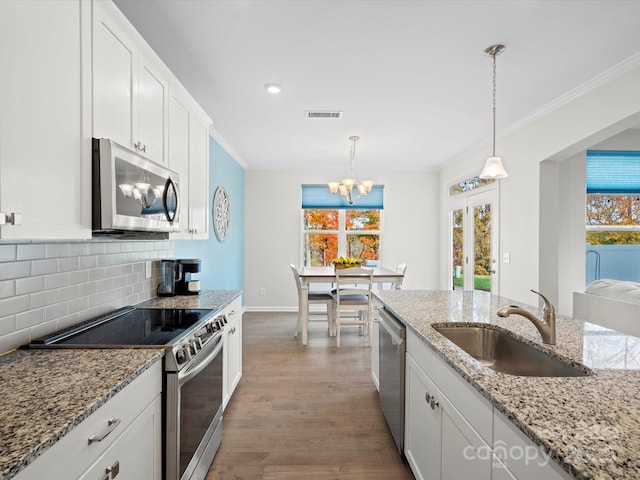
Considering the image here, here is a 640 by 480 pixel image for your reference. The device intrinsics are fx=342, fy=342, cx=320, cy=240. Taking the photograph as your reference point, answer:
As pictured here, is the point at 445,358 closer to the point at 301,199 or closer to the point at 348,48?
the point at 348,48

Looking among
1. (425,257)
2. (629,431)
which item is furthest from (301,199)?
(629,431)

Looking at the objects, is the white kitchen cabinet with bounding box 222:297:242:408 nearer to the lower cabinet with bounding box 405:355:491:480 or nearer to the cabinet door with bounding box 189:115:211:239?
the cabinet door with bounding box 189:115:211:239

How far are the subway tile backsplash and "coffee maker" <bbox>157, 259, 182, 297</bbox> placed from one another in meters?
0.25

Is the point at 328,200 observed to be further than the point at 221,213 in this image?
Yes

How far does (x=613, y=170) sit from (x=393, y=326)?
381cm

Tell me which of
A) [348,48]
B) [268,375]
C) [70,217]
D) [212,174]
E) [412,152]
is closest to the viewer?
[70,217]

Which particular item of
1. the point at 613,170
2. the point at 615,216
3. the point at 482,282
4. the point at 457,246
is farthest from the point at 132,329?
the point at 615,216

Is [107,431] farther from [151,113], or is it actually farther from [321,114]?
[321,114]

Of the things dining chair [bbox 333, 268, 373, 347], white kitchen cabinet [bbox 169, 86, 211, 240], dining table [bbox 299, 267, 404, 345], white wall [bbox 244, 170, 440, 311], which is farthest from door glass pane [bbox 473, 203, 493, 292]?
white kitchen cabinet [bbox 169, 86, 211, 240]

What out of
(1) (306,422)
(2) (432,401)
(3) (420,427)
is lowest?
(1) (306,422)

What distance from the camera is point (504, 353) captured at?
168 cm

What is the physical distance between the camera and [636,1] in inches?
73.7

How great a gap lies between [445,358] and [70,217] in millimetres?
1479

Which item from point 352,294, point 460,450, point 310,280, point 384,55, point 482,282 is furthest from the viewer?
point 482,282
